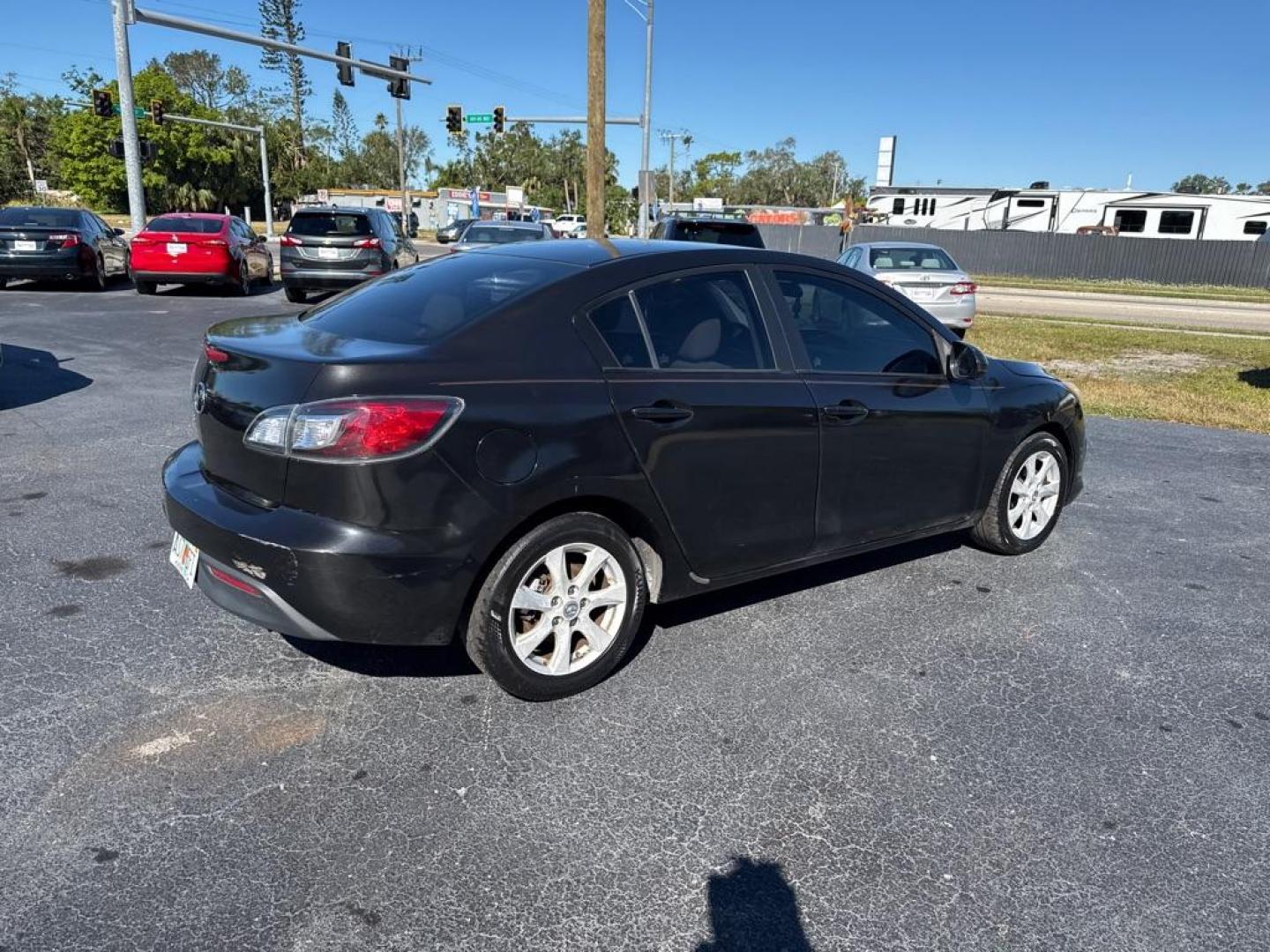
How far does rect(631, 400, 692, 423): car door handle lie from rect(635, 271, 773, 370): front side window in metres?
0.16

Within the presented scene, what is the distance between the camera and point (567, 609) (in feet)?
10.6

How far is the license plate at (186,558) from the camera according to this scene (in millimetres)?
3242

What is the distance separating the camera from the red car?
15500mm

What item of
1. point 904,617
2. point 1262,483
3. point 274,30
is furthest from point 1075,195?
point 274,30

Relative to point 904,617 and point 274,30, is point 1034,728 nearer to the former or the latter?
point 904,617

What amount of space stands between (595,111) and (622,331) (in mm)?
16478

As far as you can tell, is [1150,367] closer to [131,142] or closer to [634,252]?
[634,252]

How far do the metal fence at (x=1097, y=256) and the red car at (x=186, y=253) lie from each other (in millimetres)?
26781

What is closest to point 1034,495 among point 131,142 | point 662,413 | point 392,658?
point 662,413

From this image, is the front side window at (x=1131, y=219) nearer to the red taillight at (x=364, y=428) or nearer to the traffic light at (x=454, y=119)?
the traffic light at (x=454, y=119)

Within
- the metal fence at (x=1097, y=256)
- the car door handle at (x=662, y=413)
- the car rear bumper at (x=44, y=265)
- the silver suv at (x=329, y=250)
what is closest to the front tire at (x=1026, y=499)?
the car door handle at (x=662, y=413)

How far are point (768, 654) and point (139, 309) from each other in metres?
13.6

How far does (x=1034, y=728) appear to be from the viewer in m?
3.24

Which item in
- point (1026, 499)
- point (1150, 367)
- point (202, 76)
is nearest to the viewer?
point (1026, 499)
